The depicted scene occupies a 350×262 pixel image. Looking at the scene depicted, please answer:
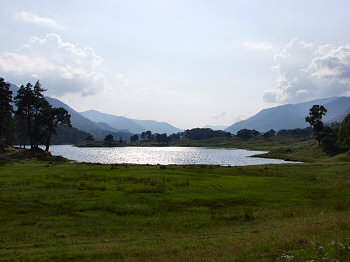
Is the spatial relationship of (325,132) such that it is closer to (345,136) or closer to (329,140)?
(329,140)

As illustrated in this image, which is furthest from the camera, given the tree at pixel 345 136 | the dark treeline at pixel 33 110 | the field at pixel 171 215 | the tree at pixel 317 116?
the tree at pixel 317 116

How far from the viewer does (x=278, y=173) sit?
67188 millimetres

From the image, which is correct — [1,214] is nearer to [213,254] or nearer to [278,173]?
[213,254]

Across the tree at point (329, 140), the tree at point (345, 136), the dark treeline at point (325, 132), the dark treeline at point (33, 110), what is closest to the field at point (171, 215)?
the dark treeline at point (33, 110)

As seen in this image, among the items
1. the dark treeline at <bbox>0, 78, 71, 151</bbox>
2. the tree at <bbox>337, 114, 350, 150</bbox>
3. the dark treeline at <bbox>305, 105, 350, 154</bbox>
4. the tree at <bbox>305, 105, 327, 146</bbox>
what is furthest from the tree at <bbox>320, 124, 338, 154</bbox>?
the dark treeline at <bbox>0, 78, 71, 151</bbox>

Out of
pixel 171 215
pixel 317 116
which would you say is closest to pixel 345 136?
pixel 317 116

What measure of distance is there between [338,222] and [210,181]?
26430 millimetres

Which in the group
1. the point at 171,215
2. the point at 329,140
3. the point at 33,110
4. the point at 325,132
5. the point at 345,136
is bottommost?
the point at 171,215

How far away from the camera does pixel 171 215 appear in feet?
122

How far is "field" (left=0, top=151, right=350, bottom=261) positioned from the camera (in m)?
22.9

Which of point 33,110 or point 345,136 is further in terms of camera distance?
point 345,136

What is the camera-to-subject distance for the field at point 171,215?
22938 millimetres

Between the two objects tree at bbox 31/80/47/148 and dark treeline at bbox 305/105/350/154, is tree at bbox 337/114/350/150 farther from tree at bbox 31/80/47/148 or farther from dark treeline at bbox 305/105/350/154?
tree at bbox 31/80/47/148

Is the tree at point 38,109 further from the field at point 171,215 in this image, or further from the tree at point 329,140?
the tree at point 329,140
